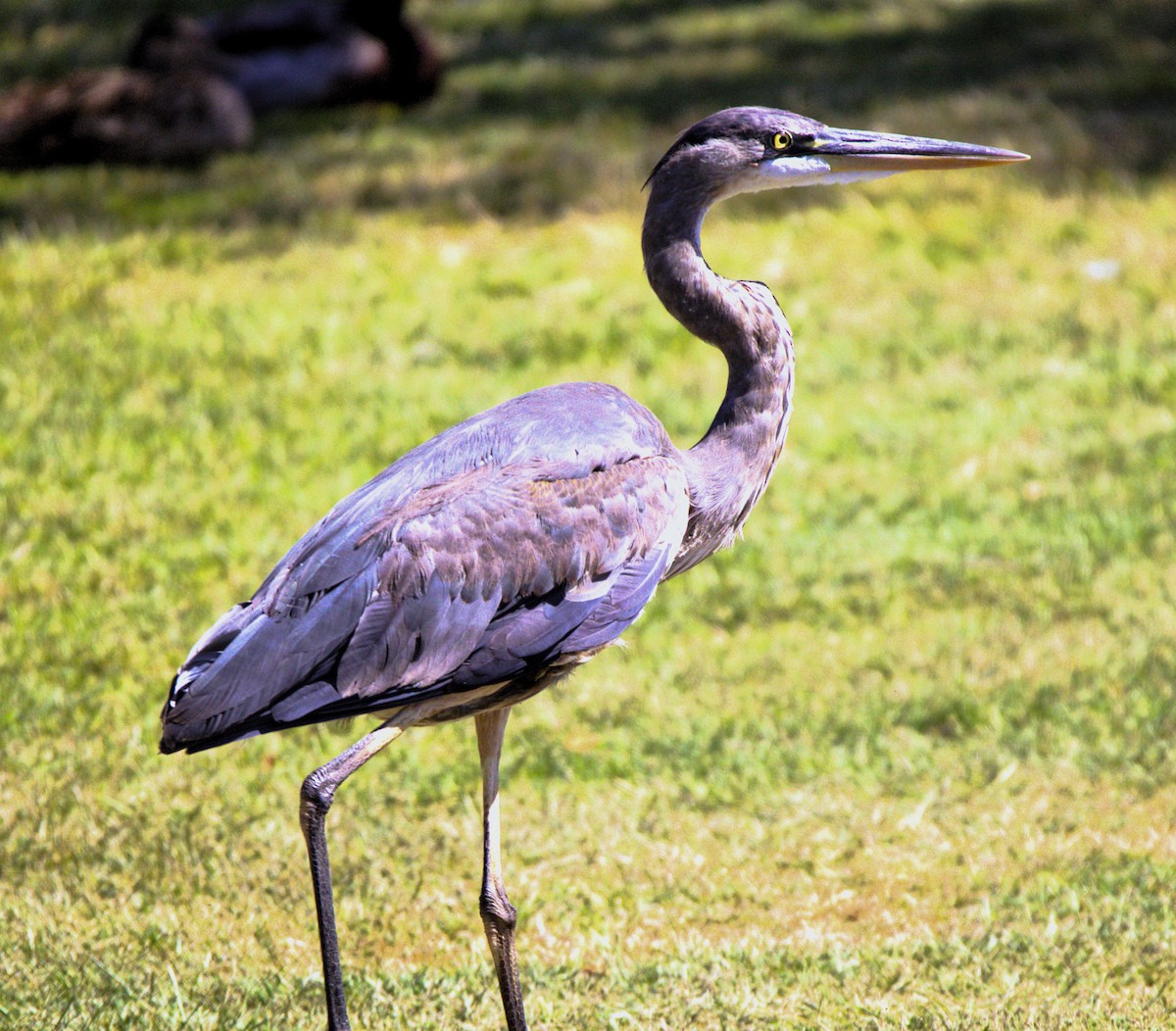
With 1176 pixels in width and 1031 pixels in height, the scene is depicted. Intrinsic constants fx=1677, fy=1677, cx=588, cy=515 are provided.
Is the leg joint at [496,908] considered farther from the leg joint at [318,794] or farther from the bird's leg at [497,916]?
the leg joint at [318,794]

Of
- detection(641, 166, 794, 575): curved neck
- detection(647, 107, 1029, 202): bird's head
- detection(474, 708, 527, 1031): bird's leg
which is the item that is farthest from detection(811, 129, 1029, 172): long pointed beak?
detection(474, 708, 527, 1031): bird's leg

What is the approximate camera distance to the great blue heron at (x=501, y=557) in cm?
381

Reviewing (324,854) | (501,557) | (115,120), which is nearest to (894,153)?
(501,557)

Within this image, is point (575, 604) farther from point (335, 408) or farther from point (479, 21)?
point (479, 21)

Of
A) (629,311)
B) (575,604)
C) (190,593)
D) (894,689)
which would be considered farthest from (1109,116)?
(575,604)

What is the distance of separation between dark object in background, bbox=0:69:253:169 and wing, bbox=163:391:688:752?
7.23 metres

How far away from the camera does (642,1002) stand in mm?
4246

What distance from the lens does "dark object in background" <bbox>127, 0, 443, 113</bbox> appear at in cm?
1169

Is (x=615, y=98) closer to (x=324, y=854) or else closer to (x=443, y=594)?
(x=443, y=594)

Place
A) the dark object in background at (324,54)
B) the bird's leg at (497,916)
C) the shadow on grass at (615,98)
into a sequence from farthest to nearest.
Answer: the dark object in background at (324,54) < the shadow on grass at (615,98) < the bird's leg at (497,916)

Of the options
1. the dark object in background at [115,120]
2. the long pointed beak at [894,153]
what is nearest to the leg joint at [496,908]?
the long pointed beak at [894,153]

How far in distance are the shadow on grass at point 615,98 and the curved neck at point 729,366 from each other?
5.82m

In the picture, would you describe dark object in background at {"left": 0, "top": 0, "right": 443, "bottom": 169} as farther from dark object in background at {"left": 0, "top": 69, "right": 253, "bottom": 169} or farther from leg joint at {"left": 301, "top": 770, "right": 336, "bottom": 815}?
leg joint at {"left": 301, "top": 770, "right": 336, "bottom": 815}

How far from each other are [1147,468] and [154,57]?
6778 millimetres
